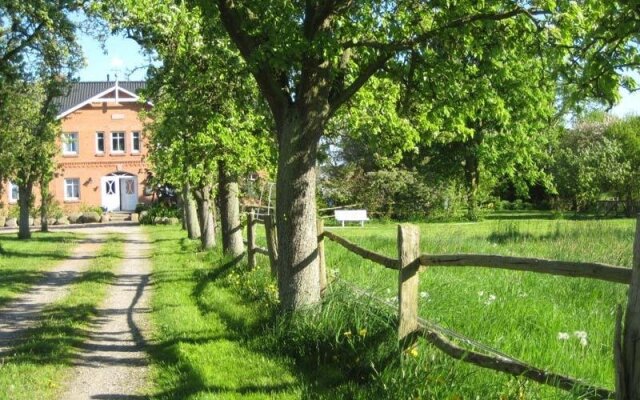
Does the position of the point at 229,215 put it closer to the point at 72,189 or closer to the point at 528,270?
the point at 528,270

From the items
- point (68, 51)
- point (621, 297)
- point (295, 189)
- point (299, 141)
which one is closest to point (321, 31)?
point (299, 141)

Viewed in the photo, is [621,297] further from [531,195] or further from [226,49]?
[531,195]

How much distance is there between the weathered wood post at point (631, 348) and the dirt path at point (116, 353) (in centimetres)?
457

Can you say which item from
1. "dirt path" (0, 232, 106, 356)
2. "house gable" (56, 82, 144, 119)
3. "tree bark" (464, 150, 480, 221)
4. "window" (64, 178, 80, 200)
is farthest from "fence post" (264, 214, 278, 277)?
"window" (64, 178, 80, 200)

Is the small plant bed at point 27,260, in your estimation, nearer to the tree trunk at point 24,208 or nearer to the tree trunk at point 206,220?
the tree trunk at point 24,208

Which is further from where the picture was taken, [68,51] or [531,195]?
[531,195]

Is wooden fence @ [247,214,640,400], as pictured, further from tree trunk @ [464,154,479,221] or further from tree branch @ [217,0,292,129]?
tree trunk @ [464,154,479,221]

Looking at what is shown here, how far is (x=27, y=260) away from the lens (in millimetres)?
20656

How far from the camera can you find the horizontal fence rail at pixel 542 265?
4.17 m

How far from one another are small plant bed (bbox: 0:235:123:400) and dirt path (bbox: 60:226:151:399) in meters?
0.15

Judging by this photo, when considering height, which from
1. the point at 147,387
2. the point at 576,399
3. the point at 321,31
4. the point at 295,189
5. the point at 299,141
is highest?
the point at 321,31

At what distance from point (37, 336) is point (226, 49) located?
4857mm

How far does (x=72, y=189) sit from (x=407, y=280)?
56560mm

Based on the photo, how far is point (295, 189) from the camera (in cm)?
838
